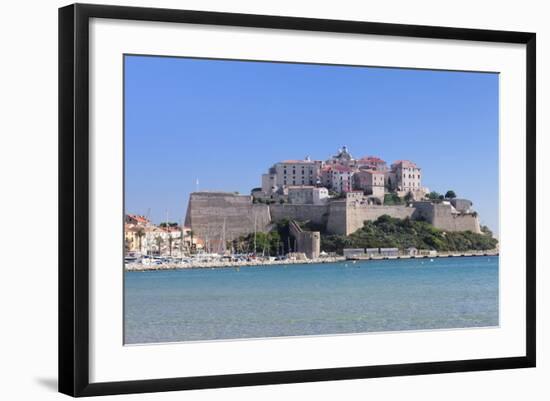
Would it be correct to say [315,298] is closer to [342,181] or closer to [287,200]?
[287,200]

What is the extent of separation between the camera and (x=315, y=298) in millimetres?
18188

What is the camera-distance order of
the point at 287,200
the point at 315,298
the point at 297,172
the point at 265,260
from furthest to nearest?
the point at 315,298
the point at 265,260
the point at 297,172
the point at 287,200

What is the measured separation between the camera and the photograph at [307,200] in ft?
44.6

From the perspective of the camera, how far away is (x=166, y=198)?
1370 centimetres

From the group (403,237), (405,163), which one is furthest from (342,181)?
(403,237)

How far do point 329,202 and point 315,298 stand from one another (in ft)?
11.3

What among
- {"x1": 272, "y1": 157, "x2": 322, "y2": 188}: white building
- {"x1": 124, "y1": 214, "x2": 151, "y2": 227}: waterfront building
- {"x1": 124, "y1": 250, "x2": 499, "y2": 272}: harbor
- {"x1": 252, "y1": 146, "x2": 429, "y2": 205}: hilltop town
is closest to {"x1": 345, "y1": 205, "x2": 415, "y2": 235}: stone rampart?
{"x1": 252, "y1": 146, "x2": 429, "y2": 205}: hilltop town

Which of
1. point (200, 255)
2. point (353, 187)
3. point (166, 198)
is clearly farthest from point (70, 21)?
point (200, 255)

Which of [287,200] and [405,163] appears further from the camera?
[287,200]

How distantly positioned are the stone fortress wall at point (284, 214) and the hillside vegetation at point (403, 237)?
0.18 meters

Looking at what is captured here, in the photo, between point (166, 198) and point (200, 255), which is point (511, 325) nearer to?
point (166, 198)

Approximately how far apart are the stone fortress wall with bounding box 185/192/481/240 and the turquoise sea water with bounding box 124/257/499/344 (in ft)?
2.64

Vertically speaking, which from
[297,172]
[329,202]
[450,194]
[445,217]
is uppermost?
[297,172]

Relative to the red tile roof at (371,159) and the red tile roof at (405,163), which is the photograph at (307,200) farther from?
the red tile roof at (371,159)
